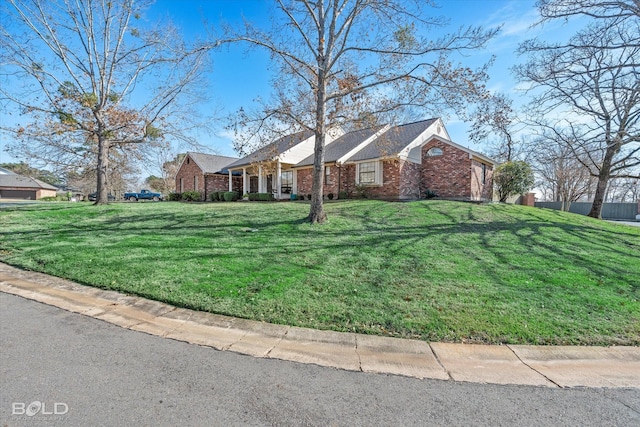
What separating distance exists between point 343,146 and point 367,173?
3.48m

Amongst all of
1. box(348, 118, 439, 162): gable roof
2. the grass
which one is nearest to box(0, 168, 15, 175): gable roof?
the grass

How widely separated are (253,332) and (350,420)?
162 centimetres

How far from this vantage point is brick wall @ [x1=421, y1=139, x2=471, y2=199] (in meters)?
16.5

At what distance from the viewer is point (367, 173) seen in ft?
58.8

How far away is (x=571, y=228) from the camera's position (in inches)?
420

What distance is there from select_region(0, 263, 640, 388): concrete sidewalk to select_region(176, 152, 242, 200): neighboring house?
880 inches

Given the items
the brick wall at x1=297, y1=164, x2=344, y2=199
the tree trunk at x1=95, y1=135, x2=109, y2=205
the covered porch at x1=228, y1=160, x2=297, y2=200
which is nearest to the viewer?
the tree trunk at x1=95, y1=135, x2=109, y2=205

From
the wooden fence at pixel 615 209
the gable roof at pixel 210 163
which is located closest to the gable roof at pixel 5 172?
the gable roof at pixel 210 163

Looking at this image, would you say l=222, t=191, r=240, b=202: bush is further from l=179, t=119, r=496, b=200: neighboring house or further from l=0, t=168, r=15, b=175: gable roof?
l=0, t=168, r=15, b=175: gable roof

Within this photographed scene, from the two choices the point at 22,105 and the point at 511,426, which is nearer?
the point at 511,426

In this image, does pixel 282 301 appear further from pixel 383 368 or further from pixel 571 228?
pixel 571 228

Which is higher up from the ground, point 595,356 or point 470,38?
point 470,38

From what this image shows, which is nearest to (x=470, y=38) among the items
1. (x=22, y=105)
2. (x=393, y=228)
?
(x=393, y=228)

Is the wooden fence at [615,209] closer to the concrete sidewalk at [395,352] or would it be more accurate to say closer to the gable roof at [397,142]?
the gable roof at [397,142]
